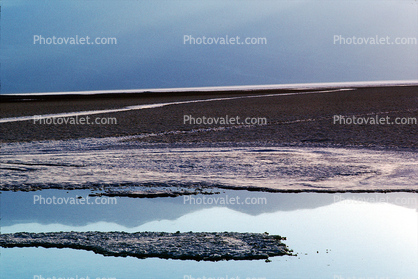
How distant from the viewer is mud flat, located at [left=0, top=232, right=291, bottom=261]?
7074 millimetres

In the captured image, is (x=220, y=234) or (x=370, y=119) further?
(x=370, y=119)

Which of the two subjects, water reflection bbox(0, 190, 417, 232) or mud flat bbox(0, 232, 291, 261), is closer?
mud flat bbox(0, 232, 291, 261)

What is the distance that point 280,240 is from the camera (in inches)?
299

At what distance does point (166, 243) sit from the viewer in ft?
24.7

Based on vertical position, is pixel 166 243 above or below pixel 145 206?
below

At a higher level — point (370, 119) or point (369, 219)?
point (370, 119)

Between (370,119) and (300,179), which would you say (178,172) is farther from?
(370,119)

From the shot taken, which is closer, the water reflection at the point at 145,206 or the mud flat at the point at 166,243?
the mud flat at the point at 166,243

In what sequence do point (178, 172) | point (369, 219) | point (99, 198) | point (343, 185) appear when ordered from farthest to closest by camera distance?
point (178, 172)
point (343, 185)
point (99, 198)
point (369, 219)

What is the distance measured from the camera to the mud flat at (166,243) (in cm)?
707

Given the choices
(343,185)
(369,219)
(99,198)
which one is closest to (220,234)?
(369,219)

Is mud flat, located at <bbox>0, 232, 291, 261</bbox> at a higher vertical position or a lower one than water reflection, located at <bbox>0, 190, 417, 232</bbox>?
lower

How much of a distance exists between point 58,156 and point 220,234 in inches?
353

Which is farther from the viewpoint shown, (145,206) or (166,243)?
(145,206)
